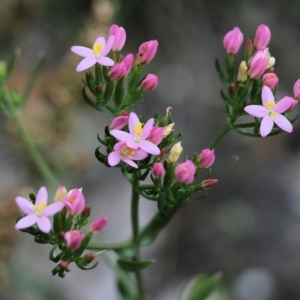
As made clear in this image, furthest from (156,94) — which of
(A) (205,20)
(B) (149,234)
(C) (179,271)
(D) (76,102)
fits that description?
(B) (149,234)

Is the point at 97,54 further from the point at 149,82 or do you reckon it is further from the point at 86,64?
the point at 149,82

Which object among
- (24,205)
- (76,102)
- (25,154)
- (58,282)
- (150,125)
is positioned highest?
(150,125)

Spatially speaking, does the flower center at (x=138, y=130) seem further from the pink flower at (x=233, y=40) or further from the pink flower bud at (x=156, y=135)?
the pink flower at (x=233, y=40)

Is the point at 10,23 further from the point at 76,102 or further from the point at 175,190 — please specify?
the point at 175,190

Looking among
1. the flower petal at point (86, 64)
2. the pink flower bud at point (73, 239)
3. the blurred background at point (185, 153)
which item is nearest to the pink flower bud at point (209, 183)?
the pink flower bud at point (73, 239)

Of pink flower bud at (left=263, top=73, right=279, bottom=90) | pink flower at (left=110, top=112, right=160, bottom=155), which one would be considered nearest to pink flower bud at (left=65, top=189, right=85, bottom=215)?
pink flower at (left=110, top=112, right=160, bottom=155)
